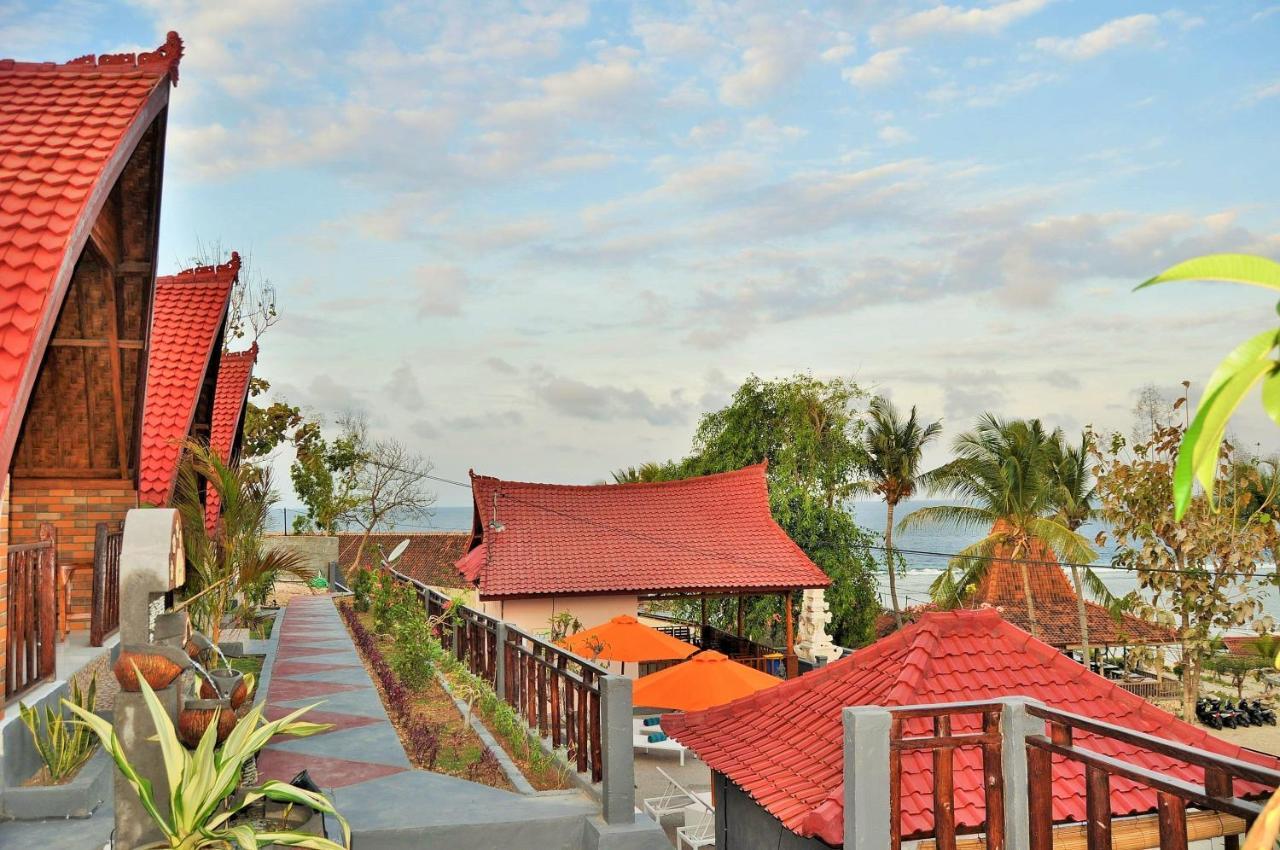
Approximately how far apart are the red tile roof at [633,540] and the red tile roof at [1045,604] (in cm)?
1020

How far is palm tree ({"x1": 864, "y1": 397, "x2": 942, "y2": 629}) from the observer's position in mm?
38562

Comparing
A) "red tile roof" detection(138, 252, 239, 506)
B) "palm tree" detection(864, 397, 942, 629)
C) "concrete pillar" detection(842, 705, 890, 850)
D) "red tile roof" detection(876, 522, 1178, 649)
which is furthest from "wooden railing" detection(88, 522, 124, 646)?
"palm tree" detection(864, 397, 942, 629)

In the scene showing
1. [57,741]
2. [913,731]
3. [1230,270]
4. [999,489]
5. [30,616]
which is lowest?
[913,731]

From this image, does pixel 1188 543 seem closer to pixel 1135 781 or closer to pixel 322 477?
pixel 1135 781

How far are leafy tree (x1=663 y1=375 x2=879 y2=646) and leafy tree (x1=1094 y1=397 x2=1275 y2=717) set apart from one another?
1416 centimetres

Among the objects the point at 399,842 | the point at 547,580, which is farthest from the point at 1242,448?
the point at 399,842

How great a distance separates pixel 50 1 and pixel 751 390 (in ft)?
95.4

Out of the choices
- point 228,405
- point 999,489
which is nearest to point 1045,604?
point 999,489

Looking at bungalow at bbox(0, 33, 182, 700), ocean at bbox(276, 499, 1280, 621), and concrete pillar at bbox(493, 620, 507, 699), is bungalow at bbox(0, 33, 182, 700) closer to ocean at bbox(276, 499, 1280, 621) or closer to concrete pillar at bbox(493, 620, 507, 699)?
concrete pillar at bbox(493, 620, 507, 699)

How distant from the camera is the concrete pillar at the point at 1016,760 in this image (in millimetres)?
5121

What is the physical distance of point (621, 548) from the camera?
24.9 m

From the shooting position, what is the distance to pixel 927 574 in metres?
124

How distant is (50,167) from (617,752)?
16.0ft

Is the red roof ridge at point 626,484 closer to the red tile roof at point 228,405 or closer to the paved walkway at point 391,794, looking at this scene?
the red tile roof at point 228,405
